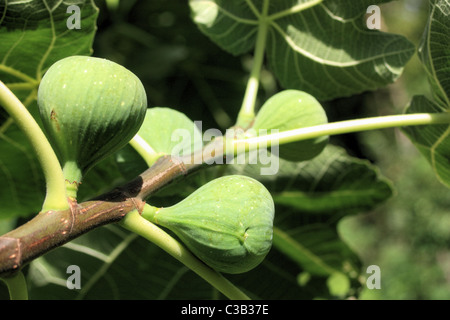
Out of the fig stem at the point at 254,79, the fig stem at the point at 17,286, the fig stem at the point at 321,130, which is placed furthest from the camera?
the fig stem at the point at 254,79

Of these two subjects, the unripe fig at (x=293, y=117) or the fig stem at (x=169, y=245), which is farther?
the unripe fig at (x=293, y=117)

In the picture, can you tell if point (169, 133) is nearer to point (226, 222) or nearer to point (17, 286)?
point (226, 222)

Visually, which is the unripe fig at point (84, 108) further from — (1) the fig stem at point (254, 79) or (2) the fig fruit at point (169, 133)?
(1) the fig stem at point (254, 79)

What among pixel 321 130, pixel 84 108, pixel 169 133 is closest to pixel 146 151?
pixel 169 133

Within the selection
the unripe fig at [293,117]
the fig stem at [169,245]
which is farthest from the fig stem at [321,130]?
the fig stem at [169,245]

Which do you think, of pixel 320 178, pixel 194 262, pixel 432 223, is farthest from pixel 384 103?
pixel 432 223

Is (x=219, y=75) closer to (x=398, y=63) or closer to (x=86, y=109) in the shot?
(x=398, y=63)

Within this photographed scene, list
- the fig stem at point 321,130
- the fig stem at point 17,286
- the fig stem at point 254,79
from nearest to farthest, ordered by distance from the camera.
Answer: the fig stem at point 17,286
the fig stem at point 321,130
the fig stem at point 254,79

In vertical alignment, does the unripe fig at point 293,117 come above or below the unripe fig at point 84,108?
above
